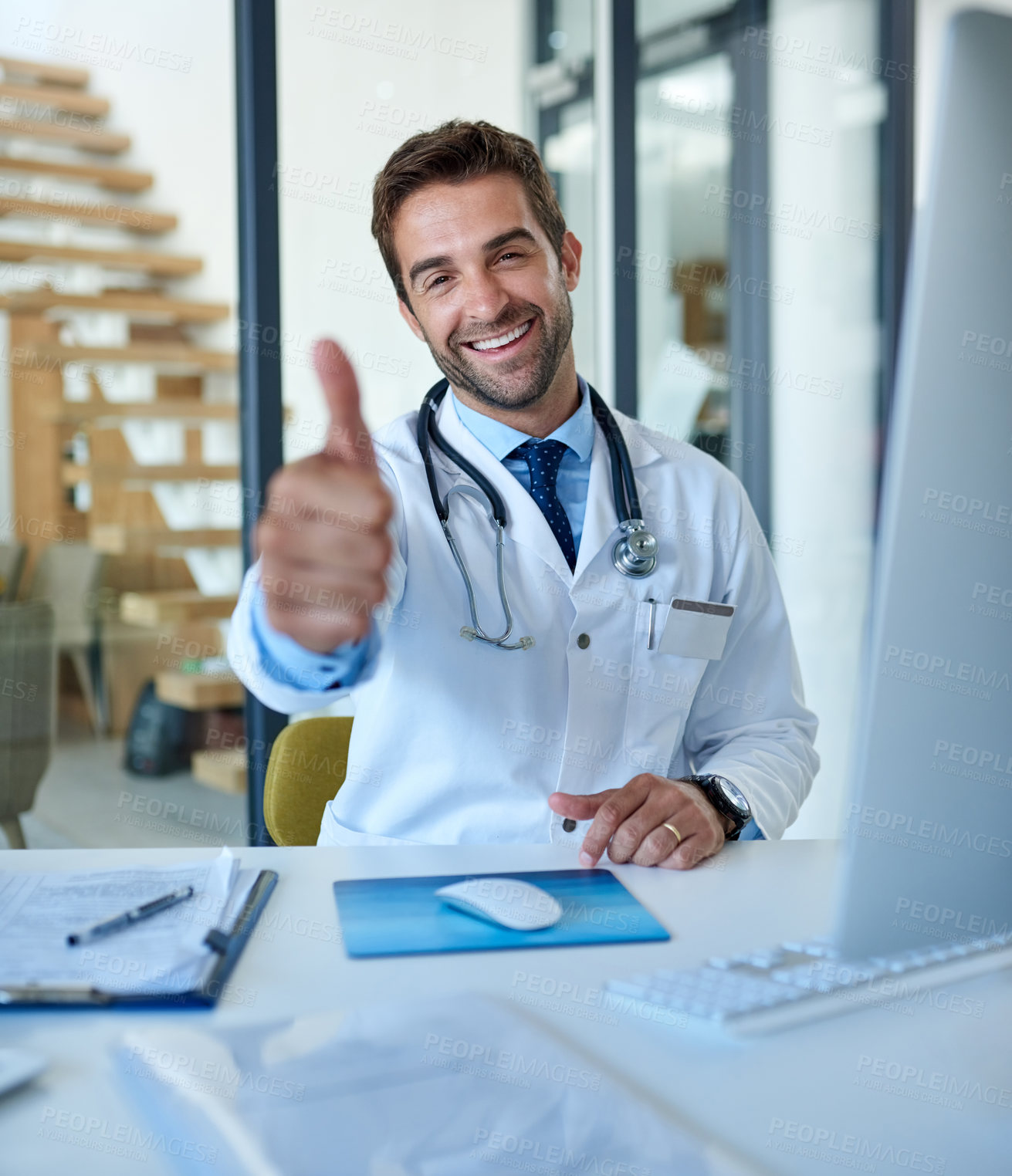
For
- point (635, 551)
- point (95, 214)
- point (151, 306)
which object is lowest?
point (635, 551)

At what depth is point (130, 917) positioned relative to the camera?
83cm

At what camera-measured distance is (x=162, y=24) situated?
2260 millimetres

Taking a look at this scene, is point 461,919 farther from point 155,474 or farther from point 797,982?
point 155,474

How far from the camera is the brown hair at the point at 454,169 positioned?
1.54m

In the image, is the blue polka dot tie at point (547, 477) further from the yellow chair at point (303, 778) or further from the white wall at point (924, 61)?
the white wall at point (924, 61)

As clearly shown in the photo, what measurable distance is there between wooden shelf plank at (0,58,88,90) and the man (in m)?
0.99

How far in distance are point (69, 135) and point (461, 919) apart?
1968 mm

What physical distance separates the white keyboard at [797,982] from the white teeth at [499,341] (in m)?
1.00

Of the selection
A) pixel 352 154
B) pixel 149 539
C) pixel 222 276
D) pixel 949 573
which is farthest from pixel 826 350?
pixel 949 573

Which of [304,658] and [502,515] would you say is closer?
[304,658]

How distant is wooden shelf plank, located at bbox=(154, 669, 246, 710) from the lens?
2.31 metres

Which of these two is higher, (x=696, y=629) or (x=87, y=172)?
(x=87, y=172)

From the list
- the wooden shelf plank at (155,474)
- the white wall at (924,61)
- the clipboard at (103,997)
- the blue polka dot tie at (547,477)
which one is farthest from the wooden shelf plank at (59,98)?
the white wall at (924,61)

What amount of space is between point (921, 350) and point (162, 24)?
89.3 inches
